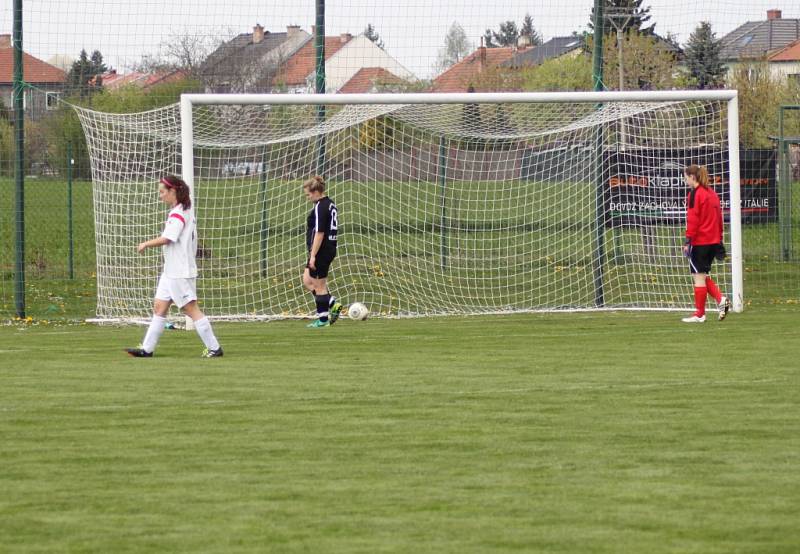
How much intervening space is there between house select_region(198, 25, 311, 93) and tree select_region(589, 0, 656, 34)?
167 inches

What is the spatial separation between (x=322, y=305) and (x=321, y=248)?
65cm

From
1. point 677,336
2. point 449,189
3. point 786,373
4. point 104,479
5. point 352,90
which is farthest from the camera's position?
point 449,189

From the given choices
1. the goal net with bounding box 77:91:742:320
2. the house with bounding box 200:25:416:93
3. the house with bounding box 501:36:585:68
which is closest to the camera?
the goal net with bounding box 77:91:742:320

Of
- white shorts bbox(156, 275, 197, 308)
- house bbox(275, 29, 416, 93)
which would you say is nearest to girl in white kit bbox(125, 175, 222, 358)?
white shorts bbox(156, 275, 197, 308)

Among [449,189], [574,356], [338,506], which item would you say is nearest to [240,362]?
[574,356]

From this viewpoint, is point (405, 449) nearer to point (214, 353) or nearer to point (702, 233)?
point (214, 353)

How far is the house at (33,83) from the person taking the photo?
17375 millimetres

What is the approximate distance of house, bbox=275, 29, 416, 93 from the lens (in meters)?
18.5

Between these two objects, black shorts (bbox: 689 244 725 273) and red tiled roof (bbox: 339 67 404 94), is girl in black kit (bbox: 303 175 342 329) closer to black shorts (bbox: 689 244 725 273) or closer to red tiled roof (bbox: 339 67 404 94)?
red tiled roof (bbox: 339 67 404 94)

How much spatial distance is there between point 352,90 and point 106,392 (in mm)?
10517

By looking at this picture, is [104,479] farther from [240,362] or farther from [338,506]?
[240,362]

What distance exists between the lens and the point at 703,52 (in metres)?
22.1

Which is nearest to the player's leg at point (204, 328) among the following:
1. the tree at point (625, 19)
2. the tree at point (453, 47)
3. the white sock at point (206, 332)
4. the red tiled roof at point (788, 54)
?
the white sock at point (206, 332)

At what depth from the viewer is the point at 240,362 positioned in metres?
12.0
